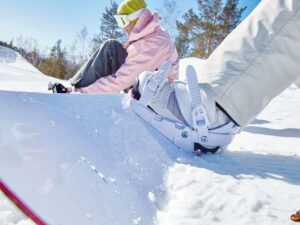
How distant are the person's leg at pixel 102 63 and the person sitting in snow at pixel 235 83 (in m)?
0.81

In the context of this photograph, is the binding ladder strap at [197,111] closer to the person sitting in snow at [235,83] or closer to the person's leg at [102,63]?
the person sitting in snow at [235,83]

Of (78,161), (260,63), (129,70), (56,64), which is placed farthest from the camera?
(56,64)

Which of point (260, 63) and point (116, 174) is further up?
point (260, 63)

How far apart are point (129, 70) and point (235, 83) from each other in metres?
0.76

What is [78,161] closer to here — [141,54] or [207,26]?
[141,54]

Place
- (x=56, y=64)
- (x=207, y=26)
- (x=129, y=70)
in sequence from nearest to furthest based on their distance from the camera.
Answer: (x=129, y=70) → (x=207, y=26) → (x=56, y=64)

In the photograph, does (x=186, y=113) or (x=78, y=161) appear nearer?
(x=78, y=161)

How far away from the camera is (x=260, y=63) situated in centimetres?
77

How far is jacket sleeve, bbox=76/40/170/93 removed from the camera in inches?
57.4

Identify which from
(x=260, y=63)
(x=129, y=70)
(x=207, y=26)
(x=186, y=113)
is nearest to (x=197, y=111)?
(x=186, y=113)

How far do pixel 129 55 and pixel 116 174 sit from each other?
1013mm

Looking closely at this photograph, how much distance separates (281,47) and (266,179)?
0.33m

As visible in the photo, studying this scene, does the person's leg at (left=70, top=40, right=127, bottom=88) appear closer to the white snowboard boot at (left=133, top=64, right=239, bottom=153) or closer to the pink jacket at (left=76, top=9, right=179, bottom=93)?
the pink jacket at (left=76, top=9, right=179, bottom=93)

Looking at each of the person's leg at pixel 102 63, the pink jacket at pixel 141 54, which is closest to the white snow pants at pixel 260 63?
the pink jacket at pixel 141 54
